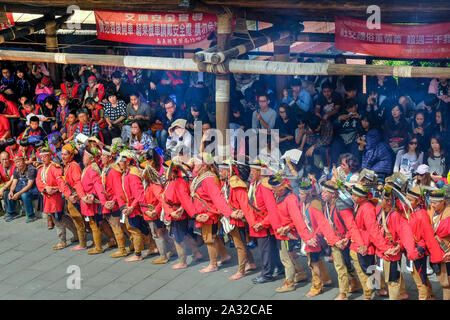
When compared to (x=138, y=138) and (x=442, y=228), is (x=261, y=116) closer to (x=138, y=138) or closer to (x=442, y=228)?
(x=138, y=138)

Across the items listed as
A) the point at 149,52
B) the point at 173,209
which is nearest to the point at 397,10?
the point at 173,209

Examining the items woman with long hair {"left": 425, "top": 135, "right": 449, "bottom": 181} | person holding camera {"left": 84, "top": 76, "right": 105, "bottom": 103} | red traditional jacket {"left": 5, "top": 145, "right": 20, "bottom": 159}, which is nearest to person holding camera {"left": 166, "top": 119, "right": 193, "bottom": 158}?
person holding camera {"left": 84, "top": 76, "right": 105, "bottom": 103}

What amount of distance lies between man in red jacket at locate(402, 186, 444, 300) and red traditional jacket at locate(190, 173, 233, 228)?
2.56 metres

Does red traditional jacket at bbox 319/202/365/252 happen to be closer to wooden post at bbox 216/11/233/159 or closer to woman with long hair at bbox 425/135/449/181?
woman with long hair at bbox 425/135/449/181

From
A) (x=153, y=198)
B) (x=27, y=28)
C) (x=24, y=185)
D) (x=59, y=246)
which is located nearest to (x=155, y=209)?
(x=153, y=198)

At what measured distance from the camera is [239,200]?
939cm

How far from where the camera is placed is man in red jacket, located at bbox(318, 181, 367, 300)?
850 centimetres

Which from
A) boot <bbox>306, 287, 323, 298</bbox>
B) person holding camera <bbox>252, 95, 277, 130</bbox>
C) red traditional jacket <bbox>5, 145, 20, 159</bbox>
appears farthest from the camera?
red traditional jacket <bbox>5, 145, 20, 159</bbox>

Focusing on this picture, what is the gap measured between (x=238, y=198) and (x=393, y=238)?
2.15 metres

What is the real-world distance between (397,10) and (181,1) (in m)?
3.21

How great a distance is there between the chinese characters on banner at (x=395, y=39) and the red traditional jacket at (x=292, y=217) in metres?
3.19

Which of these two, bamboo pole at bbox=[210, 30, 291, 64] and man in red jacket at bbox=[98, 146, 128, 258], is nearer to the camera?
man in red jacket at bbox=[98, 146, 128, 258]

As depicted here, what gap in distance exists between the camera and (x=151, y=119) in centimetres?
1294

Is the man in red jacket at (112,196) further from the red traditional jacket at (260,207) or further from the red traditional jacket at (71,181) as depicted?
the red traditional jacket at (260,207)
